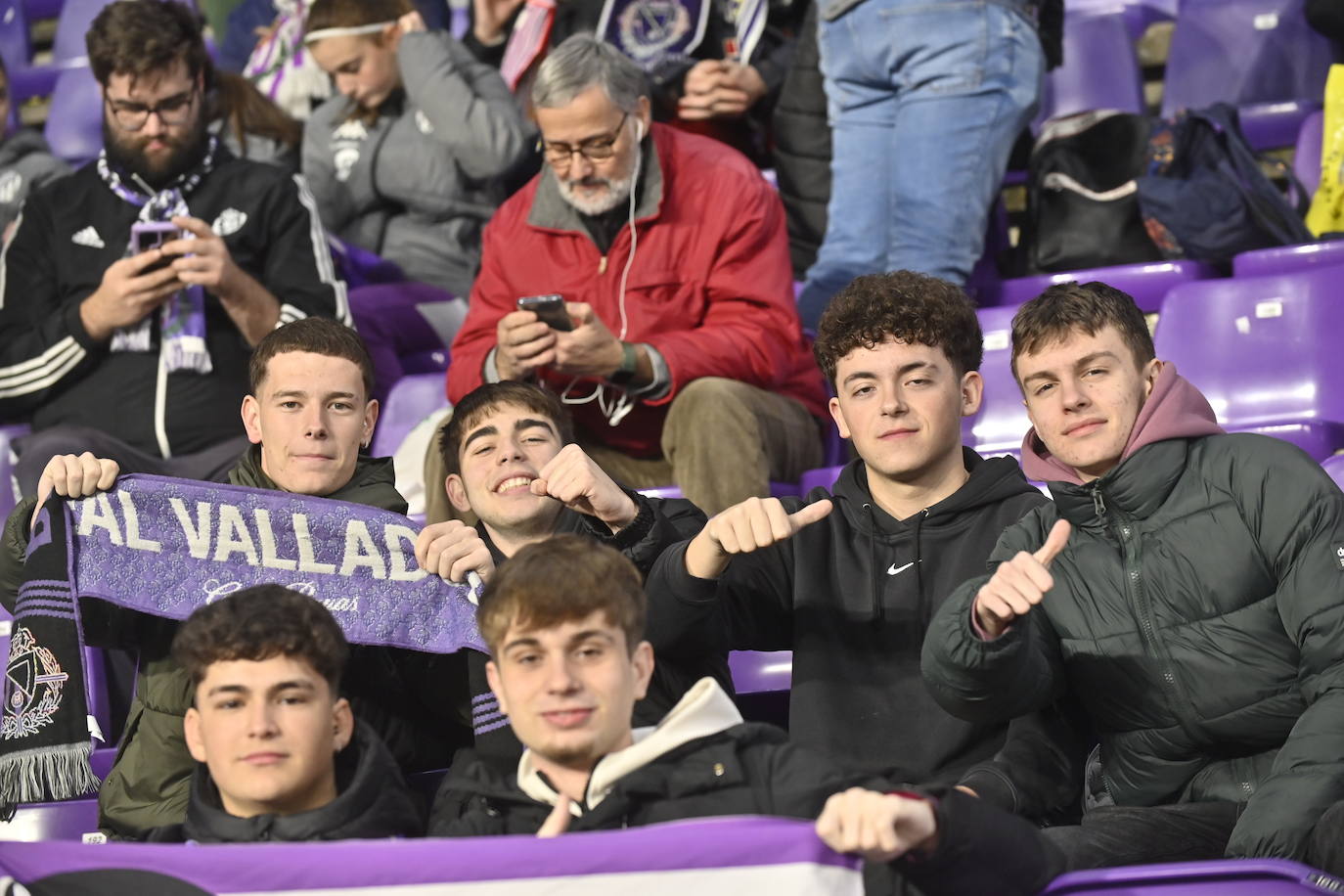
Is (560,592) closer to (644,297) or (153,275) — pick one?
(644,297)

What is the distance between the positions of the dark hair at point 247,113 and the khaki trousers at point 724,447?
1.88 metres

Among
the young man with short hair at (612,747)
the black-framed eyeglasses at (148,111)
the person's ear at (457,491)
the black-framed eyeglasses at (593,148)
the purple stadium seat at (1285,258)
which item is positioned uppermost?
the black-framed eyeglasses at (148,111)

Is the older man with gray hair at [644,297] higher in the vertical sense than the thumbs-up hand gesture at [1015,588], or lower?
higher

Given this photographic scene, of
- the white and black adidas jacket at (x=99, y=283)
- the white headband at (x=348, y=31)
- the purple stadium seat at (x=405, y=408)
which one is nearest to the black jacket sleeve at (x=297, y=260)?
the white and black adidas jacket at (x=99, y=283)

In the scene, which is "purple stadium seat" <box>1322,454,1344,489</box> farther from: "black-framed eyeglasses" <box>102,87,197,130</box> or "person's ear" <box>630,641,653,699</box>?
"black-framed eyeglasses" <box>102,87,197,130</box>

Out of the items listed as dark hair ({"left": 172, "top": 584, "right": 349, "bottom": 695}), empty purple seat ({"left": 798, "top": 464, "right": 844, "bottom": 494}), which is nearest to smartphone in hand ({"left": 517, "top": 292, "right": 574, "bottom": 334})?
empty purple seat ({"left": 798, "top": 464, "right": 844, "bottom": 494})

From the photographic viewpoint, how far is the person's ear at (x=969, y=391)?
3070 millimetres

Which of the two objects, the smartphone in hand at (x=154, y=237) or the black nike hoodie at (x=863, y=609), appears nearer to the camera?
the black nike hoodie at (x=863, y=609)

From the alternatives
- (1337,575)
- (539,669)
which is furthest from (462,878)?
(1337,575)

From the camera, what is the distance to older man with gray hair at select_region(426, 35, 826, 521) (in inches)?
152

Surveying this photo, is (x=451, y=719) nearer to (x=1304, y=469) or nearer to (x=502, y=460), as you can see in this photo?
(x=502, y=460)

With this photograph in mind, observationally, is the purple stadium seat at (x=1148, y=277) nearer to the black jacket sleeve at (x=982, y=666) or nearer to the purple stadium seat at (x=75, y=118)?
the black jacket sleeve at (x=982, y=666)

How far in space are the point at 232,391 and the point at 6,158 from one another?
76.3 inches

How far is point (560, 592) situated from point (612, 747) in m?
0.20
